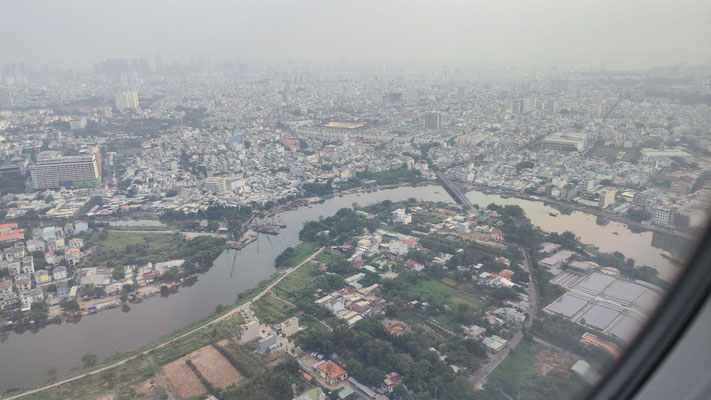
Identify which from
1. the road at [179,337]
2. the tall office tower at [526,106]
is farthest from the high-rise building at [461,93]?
Result: the road at [179,337]

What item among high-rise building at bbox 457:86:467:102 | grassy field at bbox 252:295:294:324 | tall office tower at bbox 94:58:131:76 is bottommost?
grassy field at bbox 252:295:294:324

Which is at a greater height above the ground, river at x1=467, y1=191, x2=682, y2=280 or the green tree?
river at x1=467, y1=191, x2=682, y2=280

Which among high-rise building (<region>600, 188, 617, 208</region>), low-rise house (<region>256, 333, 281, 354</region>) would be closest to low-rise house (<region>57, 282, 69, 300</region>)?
low-rise house (<region>256, 333, 281, 354</region>)

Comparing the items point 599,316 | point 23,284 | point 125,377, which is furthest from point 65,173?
point 599,316

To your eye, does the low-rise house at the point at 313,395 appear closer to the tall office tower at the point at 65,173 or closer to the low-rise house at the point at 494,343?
the low-rise house at the point at 494,343

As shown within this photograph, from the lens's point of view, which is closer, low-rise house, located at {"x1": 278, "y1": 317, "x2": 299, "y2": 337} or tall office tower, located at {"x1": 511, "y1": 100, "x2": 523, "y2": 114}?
low-rise house, located at {"x1": 278, "y1": 317, "x2": 299, "y2": 337}

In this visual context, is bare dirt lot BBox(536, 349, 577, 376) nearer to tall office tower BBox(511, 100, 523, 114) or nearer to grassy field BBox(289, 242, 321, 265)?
grassy field BBox(289, 242, 321, 265)
